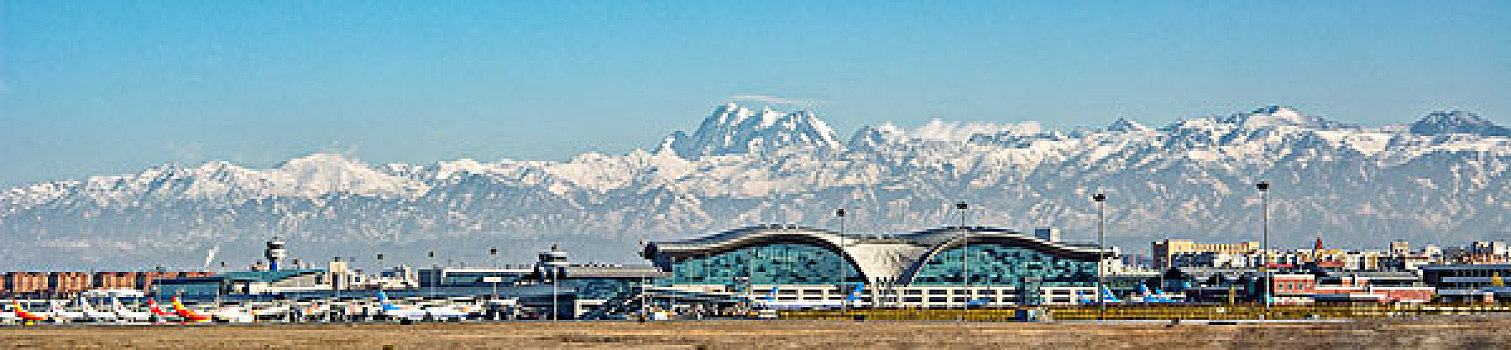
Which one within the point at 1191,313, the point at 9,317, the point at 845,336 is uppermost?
the point at 1191,313

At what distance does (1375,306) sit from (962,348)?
5853 centimetres

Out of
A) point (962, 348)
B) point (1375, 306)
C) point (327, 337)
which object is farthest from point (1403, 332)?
point (327, 337)

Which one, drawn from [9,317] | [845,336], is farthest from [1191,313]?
[9,317]

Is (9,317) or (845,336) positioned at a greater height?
(845,336)

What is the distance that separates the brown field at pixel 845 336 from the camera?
113 metres

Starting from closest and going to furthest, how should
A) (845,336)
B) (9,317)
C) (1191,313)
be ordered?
(845,336)
(1191,313)
(9,317)

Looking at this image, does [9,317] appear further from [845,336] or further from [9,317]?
[845,336]

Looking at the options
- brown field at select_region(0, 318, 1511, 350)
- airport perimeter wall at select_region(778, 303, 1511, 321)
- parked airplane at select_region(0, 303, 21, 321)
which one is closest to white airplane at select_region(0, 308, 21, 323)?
parked airplane at select_region(0, 303, 21, 321)

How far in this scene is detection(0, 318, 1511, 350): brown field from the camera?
370ft

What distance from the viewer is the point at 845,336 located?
120 m

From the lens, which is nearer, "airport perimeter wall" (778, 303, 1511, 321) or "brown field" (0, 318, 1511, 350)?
"brown field" (0, 318, 1511, 350)

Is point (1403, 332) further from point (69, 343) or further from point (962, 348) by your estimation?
point (69, 343)

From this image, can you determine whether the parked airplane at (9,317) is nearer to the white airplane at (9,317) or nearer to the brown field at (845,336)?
the white airplane at (9,317)

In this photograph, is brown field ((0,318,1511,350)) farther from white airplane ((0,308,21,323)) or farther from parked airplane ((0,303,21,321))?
parked airplane ((0,303,21,321))
